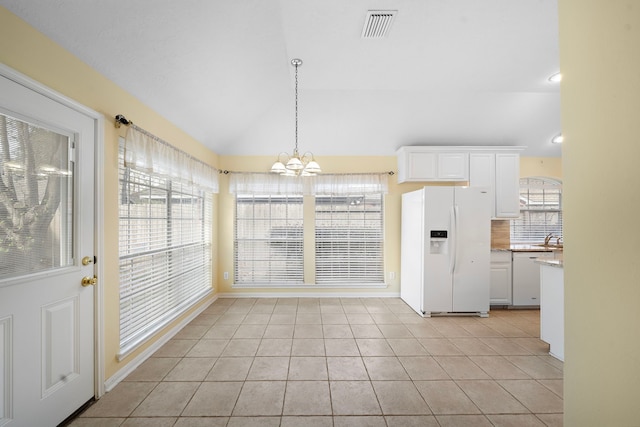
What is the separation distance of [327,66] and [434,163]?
2254 mm

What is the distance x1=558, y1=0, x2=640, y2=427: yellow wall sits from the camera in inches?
28.7

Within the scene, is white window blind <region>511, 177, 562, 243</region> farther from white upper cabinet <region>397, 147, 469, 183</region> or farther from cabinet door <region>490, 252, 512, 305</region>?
white upper cabinet <region>397, 147, 469, 183</region>

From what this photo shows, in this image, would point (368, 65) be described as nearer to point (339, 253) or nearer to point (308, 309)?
point (339, 253)

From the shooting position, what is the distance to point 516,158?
4.19 metres

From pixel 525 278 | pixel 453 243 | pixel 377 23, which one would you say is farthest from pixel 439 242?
pixel 377 23

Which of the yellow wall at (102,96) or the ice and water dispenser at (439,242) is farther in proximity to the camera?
the ice and water dispenser at (439,242)

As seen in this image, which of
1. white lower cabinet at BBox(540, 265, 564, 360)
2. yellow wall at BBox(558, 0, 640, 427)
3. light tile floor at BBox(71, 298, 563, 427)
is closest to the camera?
yellow wall at BBox(558, 0, 640, 427)

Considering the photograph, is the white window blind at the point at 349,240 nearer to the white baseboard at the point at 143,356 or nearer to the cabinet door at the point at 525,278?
the cabinet door at the point at 525,278

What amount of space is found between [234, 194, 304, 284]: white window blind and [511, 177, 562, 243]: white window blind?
3.95 metres

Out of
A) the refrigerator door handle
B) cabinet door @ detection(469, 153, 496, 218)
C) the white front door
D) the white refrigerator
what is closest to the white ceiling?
cabinet door @ detection(469, 153, 496, 218)

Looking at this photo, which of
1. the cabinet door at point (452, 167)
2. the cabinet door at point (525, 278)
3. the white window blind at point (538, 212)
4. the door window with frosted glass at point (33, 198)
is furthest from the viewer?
the white window blind at point (538, 212)

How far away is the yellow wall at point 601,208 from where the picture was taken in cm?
73

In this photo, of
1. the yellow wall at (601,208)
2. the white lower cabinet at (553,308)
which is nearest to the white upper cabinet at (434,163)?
the white lower cabinet at (553,308)

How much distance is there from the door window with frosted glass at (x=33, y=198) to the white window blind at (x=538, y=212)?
600cm
